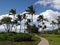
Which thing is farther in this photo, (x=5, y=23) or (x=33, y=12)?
(x=5, y=23)

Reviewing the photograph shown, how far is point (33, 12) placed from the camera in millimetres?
106250

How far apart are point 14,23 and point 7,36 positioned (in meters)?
72.2

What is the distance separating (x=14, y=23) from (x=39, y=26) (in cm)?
1967

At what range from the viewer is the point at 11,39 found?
190 feet

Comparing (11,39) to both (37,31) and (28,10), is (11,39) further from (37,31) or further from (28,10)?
(37,31)

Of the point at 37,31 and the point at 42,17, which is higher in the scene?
the point at 42,17

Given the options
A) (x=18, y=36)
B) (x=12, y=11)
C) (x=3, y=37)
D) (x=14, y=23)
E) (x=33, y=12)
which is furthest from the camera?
(x=14, y=23)

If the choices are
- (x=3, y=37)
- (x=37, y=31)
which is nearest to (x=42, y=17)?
(x=37, y=31)

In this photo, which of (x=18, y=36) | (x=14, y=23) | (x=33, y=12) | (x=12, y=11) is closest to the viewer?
(x=18, y=36)

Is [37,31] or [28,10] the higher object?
[28,10]

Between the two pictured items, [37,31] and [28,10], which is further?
[37,31]

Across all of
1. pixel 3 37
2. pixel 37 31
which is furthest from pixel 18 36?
pixel 37 31

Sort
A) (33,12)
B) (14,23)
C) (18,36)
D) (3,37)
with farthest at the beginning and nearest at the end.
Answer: (14,23) → (33,12) → (3,37) → (18,36)

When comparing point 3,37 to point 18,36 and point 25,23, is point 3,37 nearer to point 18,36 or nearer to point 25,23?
point 18,36
